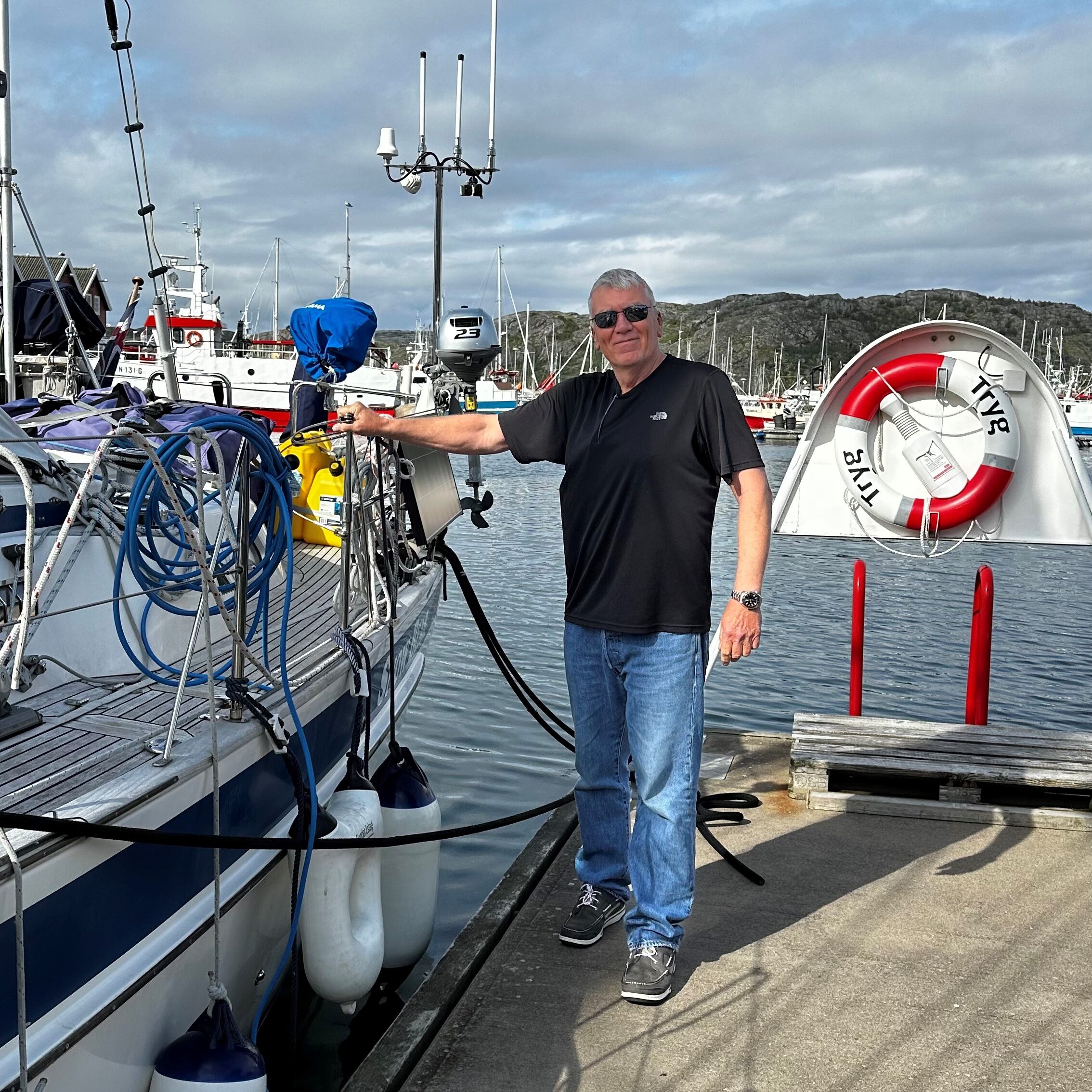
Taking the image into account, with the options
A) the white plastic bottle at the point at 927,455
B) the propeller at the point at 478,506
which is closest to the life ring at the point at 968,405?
the white plastic bottle at the point at 927,455

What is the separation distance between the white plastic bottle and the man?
2322 millimetres

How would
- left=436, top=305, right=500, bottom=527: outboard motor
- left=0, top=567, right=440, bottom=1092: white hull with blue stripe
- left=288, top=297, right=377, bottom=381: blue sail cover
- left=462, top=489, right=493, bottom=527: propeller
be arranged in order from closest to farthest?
left=0, top=567, right=440, bottom=1092: white hull with blue stripe, left=462, top=489, right=493, bottom=527: propeller, left=288, top=297, right=377, bottom=381: blue sail cover, left=436, top=305, right=500, bottom=527: outboard motor

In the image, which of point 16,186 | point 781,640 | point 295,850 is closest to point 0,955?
point 295,850

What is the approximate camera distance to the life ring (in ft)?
17.2

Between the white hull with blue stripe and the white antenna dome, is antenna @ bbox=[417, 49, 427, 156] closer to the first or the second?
the white antenna dome

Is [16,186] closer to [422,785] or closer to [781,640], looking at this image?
[422,785]

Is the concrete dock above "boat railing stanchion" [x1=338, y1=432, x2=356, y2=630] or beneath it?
beneath

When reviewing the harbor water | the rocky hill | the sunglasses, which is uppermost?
the rocky hill

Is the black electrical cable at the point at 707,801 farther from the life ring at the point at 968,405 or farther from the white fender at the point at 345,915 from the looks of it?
the life ring at the point at 968,405

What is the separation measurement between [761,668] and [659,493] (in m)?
7.57

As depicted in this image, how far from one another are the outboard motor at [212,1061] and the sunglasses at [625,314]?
2.01m

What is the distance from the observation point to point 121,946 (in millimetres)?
2598

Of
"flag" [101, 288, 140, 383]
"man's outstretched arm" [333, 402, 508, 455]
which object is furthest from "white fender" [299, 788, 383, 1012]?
"flag" [101, 288, 140, 383]

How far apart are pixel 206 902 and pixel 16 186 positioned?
419 centimetres
